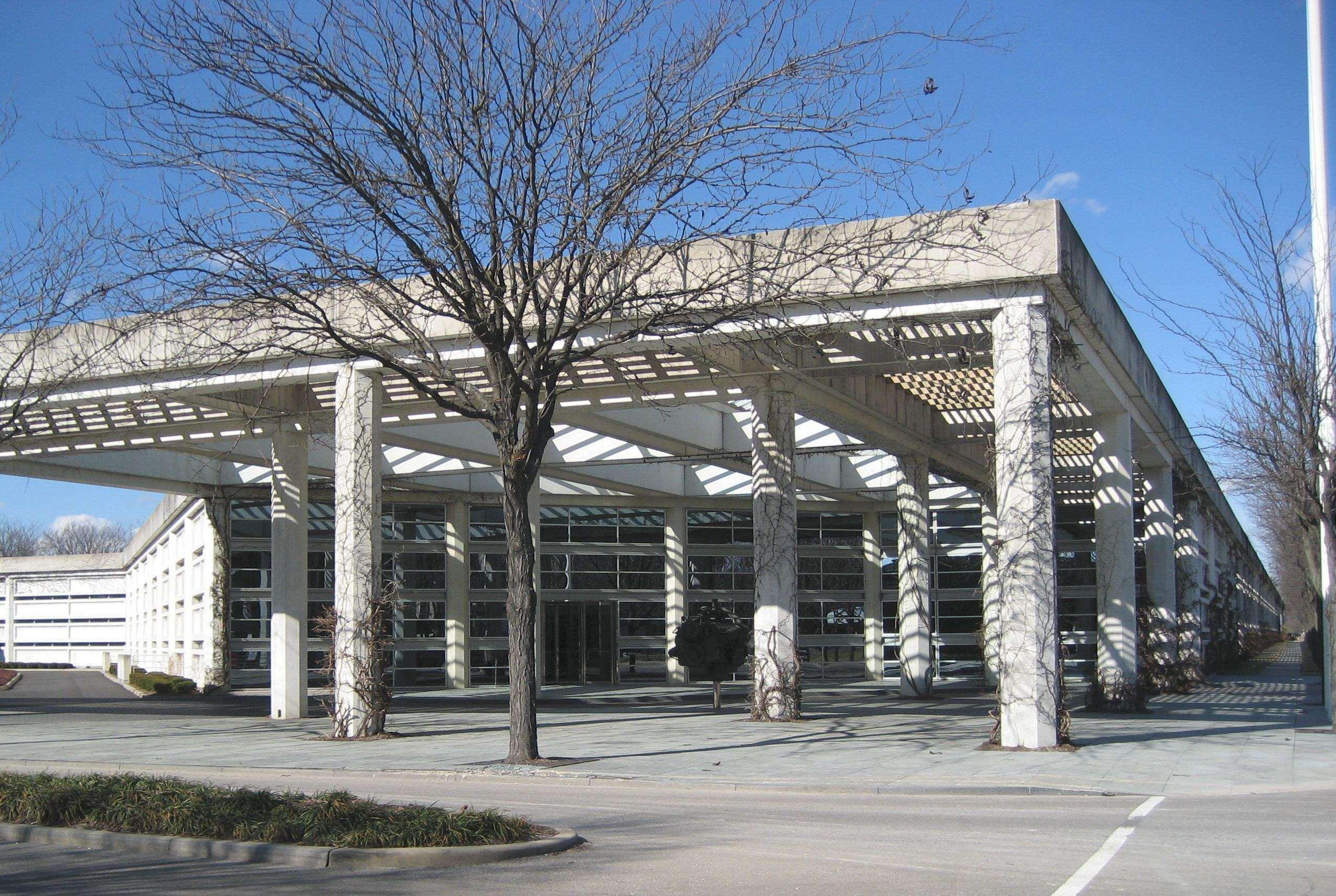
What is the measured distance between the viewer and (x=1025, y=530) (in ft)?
50.7

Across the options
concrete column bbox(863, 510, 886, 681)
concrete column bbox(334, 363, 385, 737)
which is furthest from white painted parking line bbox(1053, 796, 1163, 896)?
concrete column bbox(863, 510, 886, 681)

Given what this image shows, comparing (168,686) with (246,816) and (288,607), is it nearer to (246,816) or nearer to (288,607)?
(288,607)

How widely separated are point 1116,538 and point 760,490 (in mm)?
6483

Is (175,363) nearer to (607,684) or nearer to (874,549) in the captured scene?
(607,684)

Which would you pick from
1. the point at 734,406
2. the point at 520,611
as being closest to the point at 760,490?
the point at 520,611

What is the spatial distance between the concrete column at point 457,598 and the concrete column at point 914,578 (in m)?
12.8

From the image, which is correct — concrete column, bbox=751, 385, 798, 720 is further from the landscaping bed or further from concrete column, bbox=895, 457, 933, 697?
the landscaping bed

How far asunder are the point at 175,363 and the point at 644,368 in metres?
7.27

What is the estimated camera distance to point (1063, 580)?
35.3 metres

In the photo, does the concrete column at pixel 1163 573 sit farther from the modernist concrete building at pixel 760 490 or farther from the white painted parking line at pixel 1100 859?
the white painted parking line at pixel 1100 859

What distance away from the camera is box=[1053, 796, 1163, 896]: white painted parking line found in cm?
760

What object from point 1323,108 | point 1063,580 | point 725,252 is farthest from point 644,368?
point 1063,580

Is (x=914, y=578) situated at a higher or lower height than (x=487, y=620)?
higher

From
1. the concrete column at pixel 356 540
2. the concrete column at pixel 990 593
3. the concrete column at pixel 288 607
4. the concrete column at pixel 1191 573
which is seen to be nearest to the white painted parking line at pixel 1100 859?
the concrete column at pixel 990 593
